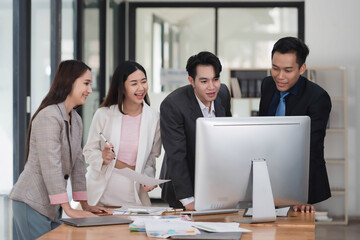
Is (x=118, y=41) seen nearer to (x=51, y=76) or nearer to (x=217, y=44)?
(x=217, y=44)

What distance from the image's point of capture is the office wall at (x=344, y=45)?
301 inches

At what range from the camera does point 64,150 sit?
10.1 ft

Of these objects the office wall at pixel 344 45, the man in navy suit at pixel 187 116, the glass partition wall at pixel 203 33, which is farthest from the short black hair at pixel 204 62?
the glass partition wall at pixel 203 33

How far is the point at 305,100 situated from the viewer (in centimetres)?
329

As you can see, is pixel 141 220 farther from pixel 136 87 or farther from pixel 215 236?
pixel 136 87

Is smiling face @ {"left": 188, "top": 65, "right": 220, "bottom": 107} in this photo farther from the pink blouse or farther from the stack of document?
the stack of document

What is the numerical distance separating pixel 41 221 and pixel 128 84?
0.91 m

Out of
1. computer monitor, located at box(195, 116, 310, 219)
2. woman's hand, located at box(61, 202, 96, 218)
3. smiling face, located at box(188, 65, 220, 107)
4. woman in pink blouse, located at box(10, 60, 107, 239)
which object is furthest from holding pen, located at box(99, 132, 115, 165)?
computer monitor, located at box(195, 116, 310, 219)

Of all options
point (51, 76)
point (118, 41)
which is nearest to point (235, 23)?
point (118, 41)

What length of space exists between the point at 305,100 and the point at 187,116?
64cm

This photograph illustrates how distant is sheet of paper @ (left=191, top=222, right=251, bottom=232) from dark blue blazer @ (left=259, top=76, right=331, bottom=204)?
0.69 metres

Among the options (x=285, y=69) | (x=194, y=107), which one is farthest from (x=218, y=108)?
(x=285, y=69)

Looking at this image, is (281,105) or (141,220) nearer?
(141,220)

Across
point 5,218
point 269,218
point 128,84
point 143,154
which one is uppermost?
point 128,84
